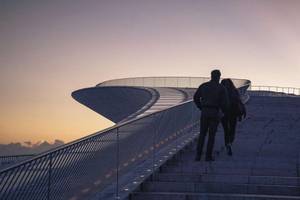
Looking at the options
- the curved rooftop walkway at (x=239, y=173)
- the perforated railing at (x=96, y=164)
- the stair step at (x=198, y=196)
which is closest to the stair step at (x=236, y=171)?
the curved rooftop walkway at (x=239, y=173)

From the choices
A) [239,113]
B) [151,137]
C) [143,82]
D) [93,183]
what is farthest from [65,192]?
[143,82]

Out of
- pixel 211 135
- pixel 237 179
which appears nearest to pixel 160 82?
pixel 211 135

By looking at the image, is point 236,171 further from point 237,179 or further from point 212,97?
point 212,97

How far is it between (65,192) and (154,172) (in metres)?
2.61

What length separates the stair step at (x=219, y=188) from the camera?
8.62 m

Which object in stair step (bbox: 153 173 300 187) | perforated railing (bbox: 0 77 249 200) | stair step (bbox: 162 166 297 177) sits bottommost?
stair step (bbox: 153 173 300 187)

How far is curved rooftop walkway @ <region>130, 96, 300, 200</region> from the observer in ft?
28.1

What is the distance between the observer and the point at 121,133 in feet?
28.9

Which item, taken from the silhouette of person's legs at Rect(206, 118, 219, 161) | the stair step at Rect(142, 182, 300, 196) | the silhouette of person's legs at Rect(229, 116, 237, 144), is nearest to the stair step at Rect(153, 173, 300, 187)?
the stair step at Rect(142, 182, 300, 196)

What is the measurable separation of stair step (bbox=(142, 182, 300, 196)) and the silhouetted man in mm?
1732

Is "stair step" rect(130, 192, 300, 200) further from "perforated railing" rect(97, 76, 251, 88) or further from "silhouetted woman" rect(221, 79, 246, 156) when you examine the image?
"perforated railing" rect(97, 76, 251, 88)

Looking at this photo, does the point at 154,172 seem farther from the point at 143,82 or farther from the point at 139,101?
the point at 143,82

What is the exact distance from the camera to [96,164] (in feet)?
26.1

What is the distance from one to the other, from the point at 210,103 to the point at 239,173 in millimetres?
1408
